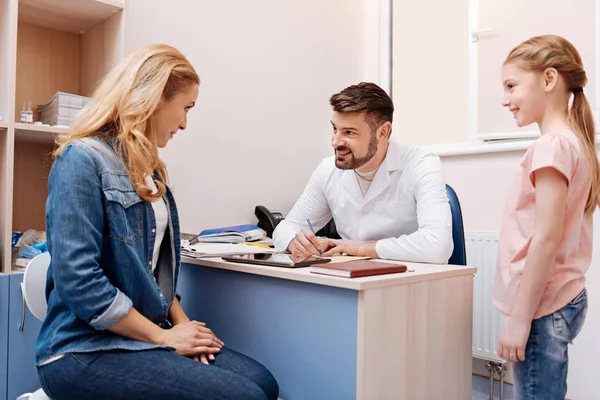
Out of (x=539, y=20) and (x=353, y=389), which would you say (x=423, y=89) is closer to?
(x=539, y=20)

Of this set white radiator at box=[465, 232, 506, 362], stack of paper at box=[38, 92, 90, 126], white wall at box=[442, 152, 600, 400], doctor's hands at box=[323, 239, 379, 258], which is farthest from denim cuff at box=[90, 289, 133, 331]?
white wall at box=[442, 152, 600, 400]

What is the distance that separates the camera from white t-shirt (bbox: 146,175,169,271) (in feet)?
4.21

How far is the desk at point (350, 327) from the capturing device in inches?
44.9

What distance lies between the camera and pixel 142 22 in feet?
7.49

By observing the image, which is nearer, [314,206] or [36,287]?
[36,287]

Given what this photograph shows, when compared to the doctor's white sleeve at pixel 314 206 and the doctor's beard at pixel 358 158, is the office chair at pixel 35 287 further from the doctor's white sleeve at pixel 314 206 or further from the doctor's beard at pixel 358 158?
the doctor's beard at pixel 358 158

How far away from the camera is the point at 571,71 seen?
128 centimetres

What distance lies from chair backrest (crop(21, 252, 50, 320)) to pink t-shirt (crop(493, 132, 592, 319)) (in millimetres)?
1192

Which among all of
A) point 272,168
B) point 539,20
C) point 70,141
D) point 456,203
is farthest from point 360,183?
point 539,20

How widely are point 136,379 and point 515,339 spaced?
0.84 m

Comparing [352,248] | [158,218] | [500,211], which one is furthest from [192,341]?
[500,211]

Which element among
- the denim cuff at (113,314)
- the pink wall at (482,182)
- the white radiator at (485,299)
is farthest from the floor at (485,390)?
the denim cuff at (113,314)

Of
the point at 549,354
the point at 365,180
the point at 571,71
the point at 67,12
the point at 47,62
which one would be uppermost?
the point at 67,12

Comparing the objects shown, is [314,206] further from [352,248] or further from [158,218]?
[158,218]
